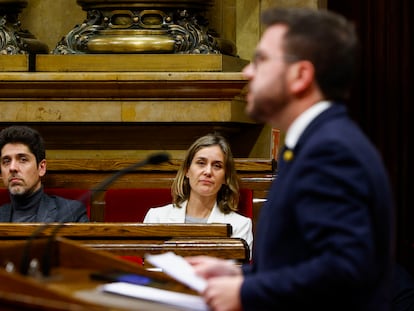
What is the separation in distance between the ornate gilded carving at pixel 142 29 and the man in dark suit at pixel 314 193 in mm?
3998

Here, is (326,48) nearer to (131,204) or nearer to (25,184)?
(25,184)

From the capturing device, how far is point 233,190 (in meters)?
5.52

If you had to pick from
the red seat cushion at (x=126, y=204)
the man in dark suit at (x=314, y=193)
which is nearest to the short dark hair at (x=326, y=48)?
the man in dark suit at (x=314, y=193)

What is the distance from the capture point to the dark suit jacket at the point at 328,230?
7.16 feet

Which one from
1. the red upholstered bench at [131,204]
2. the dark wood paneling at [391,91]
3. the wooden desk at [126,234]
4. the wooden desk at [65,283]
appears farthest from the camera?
the dark wood paneling at [391,91]

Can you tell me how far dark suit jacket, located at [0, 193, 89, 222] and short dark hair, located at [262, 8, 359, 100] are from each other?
3.09m

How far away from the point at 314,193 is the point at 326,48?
0.30 metres

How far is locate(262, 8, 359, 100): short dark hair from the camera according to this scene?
7.61 feet

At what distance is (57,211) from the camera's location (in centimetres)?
538

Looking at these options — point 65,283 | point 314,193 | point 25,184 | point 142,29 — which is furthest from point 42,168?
point 314,193

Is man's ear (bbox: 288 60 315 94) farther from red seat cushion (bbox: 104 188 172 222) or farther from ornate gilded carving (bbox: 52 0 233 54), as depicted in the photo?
ornate gilded carving (bbox: 52 0 233 54)

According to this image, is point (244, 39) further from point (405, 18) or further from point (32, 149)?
point (32, 149)

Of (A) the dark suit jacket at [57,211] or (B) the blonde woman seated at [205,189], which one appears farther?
(B) the blonde woman seated at [205,189]

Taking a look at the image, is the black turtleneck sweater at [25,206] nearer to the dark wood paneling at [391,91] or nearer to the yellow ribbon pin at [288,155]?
the dark wood paneling at [391,91]
